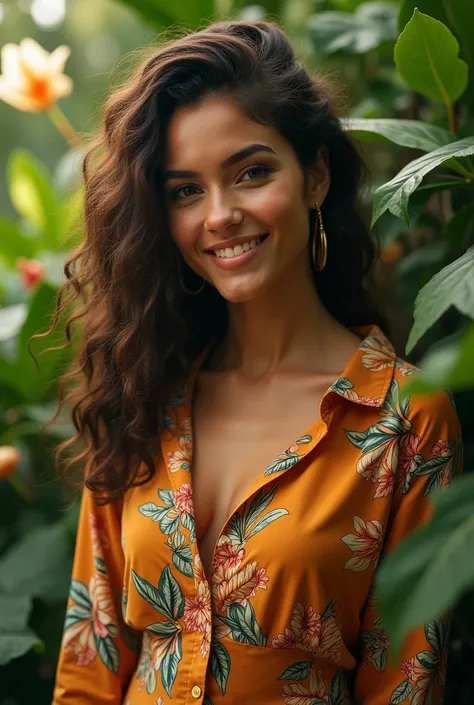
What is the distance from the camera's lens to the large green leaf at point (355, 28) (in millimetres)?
1475

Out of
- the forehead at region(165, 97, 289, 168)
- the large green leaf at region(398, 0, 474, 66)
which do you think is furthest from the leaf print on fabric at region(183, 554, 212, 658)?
the large green leaf at region(398, 0, 474, 66)

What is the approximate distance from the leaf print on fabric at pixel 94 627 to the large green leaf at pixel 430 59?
0.94m

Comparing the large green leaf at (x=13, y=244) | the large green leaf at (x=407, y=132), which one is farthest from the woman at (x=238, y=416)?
the large green leaf at (x=13, y=244)

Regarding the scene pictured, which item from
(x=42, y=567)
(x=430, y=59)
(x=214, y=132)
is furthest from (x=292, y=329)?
(x=42, y=567)

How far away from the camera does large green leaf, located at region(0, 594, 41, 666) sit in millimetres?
1373

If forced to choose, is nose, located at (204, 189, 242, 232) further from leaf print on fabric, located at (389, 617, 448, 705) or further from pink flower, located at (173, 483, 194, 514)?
leaf print on fabric, located at (389, 617, 448, 705)

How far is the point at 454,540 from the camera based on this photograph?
25.8 inches

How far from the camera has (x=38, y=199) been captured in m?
2.08

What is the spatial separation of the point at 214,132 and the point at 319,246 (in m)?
0.28

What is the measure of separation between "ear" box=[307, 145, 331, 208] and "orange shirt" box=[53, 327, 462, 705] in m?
0.27

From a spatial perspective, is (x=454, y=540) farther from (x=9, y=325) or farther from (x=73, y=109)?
(x=73, y=109)

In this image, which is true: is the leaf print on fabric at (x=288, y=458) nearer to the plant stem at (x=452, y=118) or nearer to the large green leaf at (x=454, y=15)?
the plant stem at (x=452, y=118)

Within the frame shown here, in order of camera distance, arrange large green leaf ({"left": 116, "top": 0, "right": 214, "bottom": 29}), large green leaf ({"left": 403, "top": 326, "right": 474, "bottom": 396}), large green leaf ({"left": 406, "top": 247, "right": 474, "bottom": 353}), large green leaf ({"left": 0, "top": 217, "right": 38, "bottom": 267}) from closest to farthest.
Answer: large green leaf ({"left": 403, "top": 326, "right": 474, "bottom": 396})
large green leaf ({"left": 406, "top": 247, "right": 474, "bottom": 353})
large green leaf ({"left": 116, "top": 0, "right": 214, "bottom": 29})
large green leaf ({"left": 0, "top": 217, "right": 38, "bottom": 267})

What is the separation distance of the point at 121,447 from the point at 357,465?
42 cm
